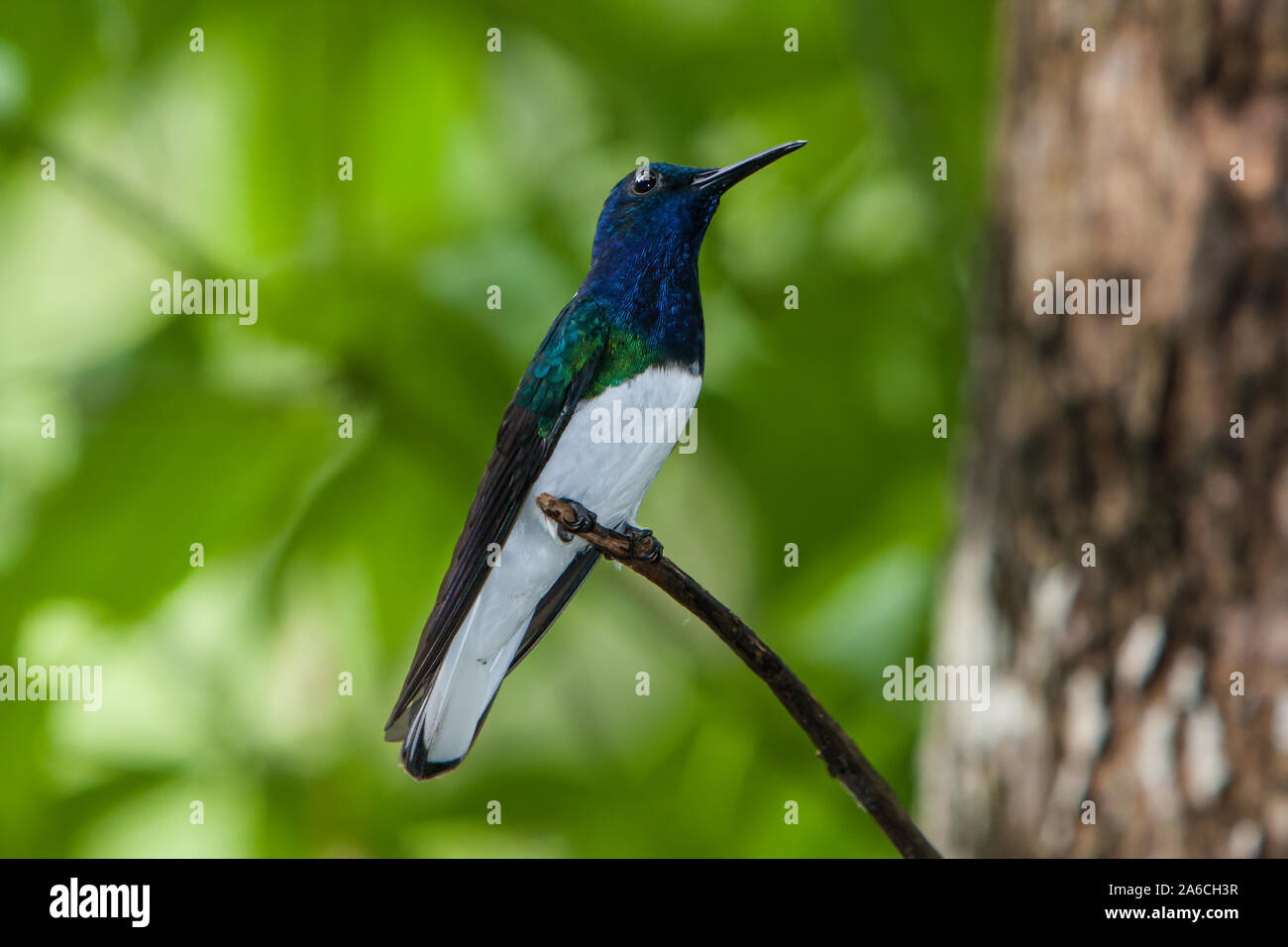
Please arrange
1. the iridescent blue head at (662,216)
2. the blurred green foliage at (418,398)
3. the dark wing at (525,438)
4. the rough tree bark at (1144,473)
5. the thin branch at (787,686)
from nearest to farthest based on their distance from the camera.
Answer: the thin branch at (787,686), the dark wing at (525,438), the iridescent blue head at (662,216), the rough tree bark at (1144,473), the blurred green foliage at (418,398)

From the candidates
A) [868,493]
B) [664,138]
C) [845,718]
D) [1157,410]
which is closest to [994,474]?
[1157,410]

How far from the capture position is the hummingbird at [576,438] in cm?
84

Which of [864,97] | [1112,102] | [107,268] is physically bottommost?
[1112,102]

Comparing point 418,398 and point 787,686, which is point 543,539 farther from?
point 418,398

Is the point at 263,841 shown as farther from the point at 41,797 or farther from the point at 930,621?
the point at 930,621

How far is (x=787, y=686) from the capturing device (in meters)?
0.70

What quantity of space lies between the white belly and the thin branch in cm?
11

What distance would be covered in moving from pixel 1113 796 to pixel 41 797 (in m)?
2.13

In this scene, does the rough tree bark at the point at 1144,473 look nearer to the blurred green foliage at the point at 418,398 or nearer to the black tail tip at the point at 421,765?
the blurred green foliage at the point at 418,398

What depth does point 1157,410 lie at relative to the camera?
153 cm

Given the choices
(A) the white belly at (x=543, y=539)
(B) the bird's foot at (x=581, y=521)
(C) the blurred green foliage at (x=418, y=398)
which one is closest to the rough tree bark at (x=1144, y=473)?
(C) the blurred green foliage at (x=418, y=398)

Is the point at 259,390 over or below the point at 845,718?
over

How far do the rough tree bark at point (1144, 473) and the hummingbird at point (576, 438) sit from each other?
89cm
